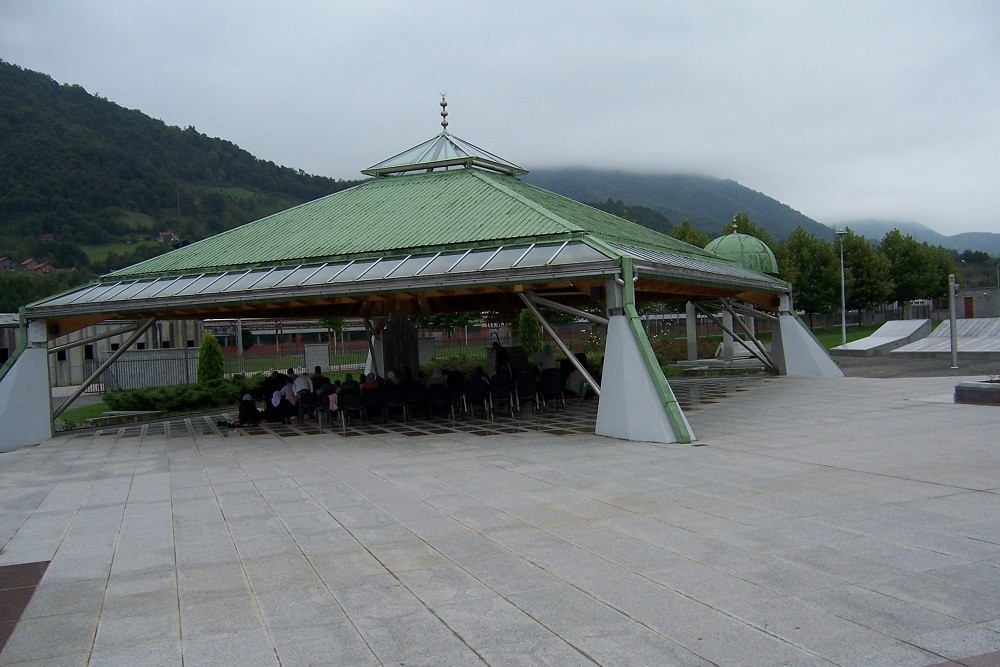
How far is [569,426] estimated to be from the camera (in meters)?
13.7

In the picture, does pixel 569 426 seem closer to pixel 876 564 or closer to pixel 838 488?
pixel 838 488

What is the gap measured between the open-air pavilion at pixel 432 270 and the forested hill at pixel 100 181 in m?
56.6

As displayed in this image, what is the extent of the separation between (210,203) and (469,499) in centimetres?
9061

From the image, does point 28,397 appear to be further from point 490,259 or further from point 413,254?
point 490,259

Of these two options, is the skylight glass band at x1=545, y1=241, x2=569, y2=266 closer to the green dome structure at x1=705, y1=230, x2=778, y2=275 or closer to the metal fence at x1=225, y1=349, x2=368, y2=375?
the green dome structure at x1=705, y1=230, x2=778, y2=275

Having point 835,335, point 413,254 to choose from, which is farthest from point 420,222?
point 835,335

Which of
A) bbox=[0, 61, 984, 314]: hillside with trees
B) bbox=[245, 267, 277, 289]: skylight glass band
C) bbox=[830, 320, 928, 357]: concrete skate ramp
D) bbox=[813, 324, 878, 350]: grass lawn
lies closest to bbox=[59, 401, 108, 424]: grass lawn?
bbox=[245, 267, 277, 289]: skylight glass band

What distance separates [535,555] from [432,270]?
26.2 feet

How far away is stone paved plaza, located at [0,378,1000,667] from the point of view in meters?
4.28

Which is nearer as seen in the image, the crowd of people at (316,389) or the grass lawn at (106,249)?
the crowd of people at (316,389)

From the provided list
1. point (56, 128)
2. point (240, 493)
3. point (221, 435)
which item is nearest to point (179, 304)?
point (221, 435)

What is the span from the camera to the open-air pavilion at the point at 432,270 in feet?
38.9

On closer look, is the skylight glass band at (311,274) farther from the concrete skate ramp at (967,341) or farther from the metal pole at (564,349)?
the concrete skate ramp at (967,341)

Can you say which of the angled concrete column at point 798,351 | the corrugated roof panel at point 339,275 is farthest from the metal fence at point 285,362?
the angled concrete column at point 798,351
